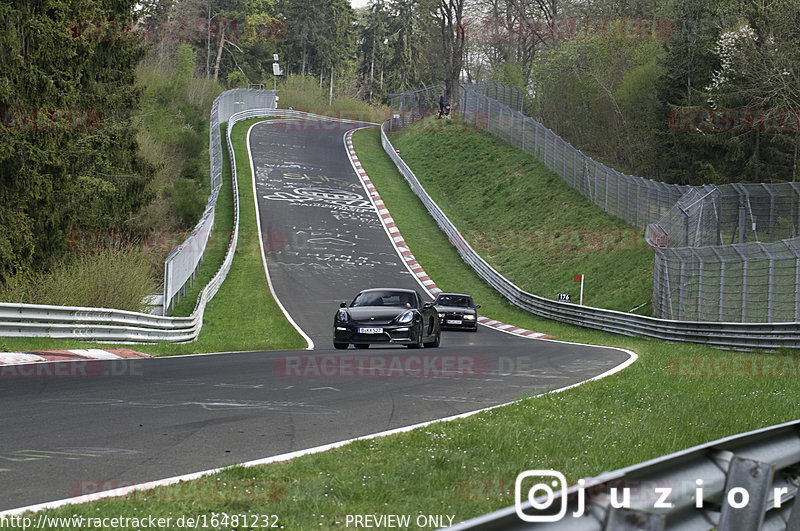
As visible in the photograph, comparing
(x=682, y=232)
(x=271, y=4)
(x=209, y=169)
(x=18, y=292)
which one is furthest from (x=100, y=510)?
(x=271, y=4)

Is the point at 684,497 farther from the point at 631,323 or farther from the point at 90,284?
the point at 631,323

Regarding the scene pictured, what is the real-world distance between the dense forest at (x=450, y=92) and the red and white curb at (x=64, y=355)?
201 inches

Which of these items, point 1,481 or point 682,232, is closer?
point 1,481

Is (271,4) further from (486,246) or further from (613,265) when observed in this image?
(613,265)

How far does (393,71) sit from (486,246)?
306ft

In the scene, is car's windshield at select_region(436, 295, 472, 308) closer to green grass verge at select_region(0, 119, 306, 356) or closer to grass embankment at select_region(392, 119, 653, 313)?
green grass verge at select_region(0, 119, 306, 356)

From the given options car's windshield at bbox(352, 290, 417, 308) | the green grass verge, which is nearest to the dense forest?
the green grass verge

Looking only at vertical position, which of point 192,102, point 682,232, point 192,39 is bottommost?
point 682,232

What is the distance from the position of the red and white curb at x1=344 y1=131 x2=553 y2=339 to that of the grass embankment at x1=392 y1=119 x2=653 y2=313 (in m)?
3.69

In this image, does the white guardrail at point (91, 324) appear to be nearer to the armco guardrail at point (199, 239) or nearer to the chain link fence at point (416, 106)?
the armco guardrail at point (199, 239)

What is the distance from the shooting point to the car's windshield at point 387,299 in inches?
792

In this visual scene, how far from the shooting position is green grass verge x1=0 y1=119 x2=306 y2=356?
18.9 m

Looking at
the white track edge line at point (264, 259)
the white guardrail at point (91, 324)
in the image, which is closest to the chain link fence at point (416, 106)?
the white track edge line at point (264, 259)

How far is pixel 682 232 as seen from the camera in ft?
92.5
